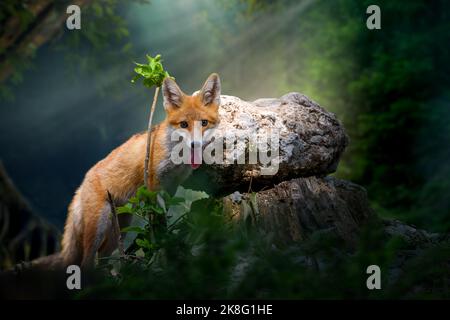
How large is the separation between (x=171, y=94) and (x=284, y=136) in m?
0.84

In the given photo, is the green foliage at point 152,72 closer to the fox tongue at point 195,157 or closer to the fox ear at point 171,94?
the fox ear at point 171,94

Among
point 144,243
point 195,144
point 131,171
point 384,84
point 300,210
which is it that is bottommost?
point 144,243

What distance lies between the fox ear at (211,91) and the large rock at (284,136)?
15cm

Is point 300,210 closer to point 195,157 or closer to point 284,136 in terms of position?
point 284,136

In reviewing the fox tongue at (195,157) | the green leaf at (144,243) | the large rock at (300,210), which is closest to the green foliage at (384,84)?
the large rock at (300,210)

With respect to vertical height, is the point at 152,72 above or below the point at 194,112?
above

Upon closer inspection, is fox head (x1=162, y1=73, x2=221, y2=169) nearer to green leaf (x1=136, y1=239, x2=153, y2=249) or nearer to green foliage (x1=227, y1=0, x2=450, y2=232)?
green leaf (x1=136, y1=239, x2=153, y2=249)

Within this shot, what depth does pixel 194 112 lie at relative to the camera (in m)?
3.11

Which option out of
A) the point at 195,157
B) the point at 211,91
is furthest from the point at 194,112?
the point at 195,157

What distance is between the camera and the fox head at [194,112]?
120 inches

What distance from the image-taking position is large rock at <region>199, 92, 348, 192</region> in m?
3.20
